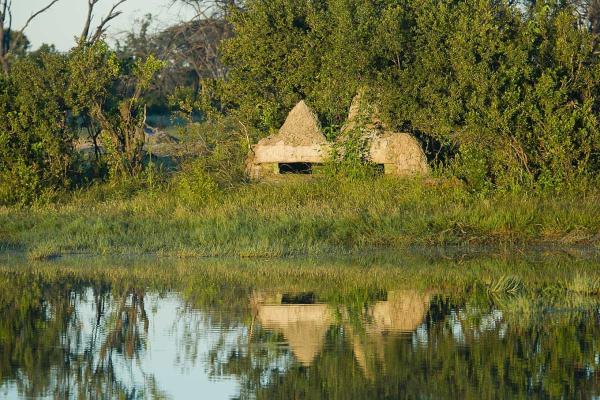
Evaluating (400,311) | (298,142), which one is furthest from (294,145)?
(400,311)

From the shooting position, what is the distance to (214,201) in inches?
703

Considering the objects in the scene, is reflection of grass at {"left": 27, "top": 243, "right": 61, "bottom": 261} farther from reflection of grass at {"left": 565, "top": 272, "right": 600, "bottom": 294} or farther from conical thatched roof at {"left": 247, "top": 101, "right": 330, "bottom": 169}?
reflection of grass at {"left": 565, "top": 272, "right": 600, "bottom": 294}

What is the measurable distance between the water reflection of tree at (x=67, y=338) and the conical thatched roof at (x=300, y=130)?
22.4ft

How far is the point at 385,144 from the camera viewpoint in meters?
18.4

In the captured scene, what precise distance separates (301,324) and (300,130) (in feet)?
30.9

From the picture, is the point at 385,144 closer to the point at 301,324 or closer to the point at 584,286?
the point at 584,286

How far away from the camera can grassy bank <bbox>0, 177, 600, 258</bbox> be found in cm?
1484

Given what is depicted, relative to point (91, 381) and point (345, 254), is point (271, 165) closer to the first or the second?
point (345, 254)

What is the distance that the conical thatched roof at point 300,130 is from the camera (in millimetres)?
18688

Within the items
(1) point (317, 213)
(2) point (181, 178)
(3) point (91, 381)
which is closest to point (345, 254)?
(1) point (317, 213)

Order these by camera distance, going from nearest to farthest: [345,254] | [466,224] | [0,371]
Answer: [0,371] < [345,254] < [466,224]

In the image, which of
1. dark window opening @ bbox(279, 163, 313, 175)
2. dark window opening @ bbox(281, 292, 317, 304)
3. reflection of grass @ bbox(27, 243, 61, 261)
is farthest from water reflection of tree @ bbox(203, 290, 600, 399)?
dark window opening @ bbox(279, 163, 313, 175)

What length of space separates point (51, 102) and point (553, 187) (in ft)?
26.5

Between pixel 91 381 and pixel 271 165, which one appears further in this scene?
pixel 271 165
